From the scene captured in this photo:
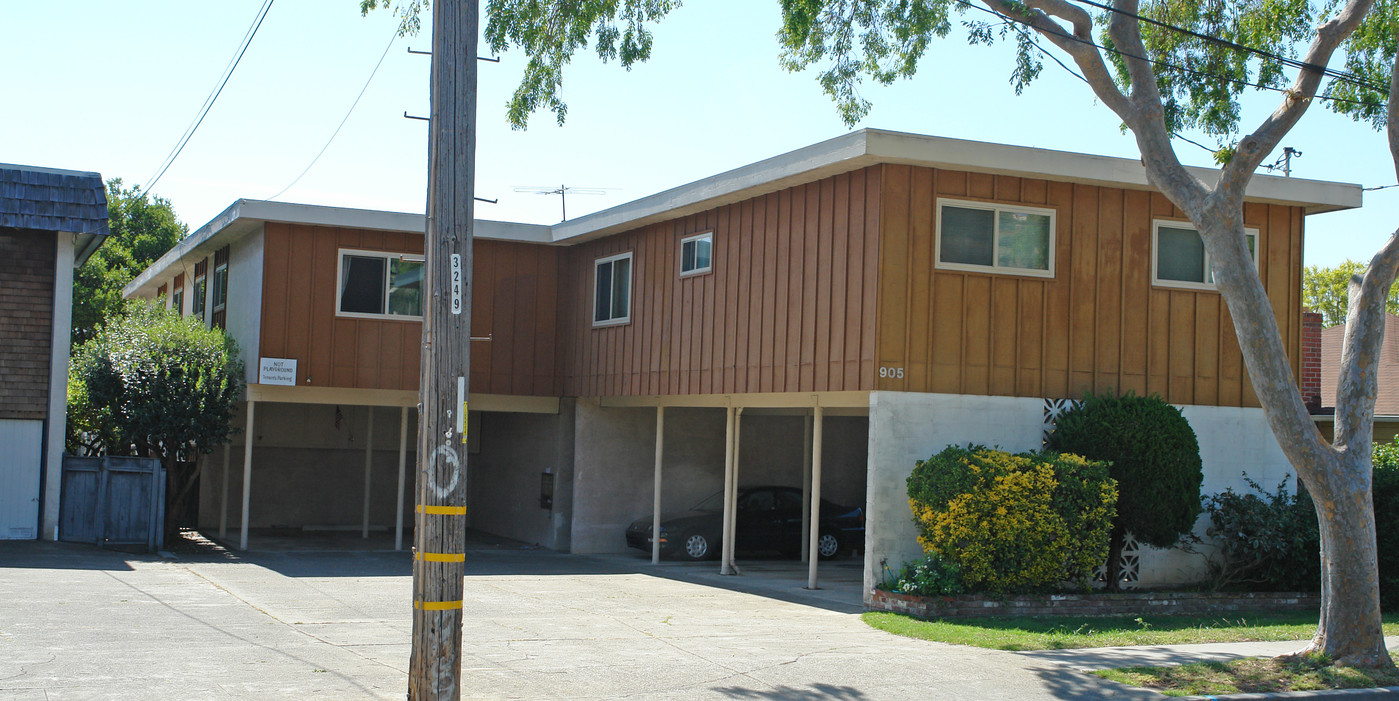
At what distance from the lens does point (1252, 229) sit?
52.4ft

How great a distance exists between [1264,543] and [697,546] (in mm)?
8964

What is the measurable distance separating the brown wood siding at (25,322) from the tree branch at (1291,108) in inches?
670

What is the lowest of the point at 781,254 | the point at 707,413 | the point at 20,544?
the point at 20,544

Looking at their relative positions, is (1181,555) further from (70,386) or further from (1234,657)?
(70,386)

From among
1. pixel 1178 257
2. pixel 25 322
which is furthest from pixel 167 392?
pixel 1178 257

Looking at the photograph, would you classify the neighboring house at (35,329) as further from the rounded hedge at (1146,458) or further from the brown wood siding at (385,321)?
the rounded hedge at (1146,458)

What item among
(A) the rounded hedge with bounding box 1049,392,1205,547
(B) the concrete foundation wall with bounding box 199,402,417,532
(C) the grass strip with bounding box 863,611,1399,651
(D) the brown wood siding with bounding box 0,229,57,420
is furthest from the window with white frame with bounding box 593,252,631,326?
(D) the brown wood siding with bounding box 0,229,57,420

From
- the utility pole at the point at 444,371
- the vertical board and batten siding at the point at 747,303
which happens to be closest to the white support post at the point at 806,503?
the vertical board and batten siding at the point at 747,303

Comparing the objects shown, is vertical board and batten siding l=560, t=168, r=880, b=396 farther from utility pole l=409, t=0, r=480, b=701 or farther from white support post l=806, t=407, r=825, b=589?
utility pole l=409, t=0, r=480, b=701

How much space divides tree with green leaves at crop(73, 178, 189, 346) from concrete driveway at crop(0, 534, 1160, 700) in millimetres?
22818

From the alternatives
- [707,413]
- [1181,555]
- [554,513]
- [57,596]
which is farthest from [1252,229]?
[57,596]

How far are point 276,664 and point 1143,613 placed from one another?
9647 millimetres

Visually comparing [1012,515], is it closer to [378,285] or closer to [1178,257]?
[1178,257]

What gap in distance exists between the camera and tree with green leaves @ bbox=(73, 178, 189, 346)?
3688 centimetres
